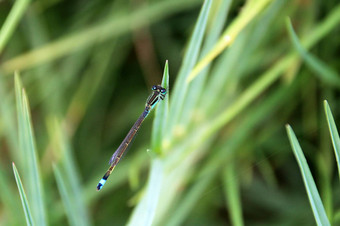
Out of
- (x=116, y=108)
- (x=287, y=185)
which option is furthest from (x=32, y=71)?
(x=287, y=185)

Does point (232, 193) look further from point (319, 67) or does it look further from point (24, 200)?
point (24, 200)

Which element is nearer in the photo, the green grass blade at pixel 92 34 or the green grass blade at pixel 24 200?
the green grass blade at pixel 24 200

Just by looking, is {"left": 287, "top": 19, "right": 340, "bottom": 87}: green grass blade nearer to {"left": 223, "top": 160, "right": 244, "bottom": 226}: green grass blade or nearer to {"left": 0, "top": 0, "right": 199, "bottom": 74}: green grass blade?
{"left": 223, "top": 160, "right": 244, "bottom": 226}: green grass blade

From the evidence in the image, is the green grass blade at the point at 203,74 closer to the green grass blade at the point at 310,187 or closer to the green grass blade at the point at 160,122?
the green grass blade at the point at 160,122

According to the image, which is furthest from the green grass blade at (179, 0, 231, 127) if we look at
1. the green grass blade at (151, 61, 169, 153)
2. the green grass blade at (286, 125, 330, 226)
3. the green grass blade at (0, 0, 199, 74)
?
the green grass blade at (0, 0, 199, 74)

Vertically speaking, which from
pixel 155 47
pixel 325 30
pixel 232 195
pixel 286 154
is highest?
pixel 155 47

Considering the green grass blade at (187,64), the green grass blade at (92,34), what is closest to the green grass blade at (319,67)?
the green grass blade at (187,64)

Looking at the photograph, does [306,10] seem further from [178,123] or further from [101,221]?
[101,221]
